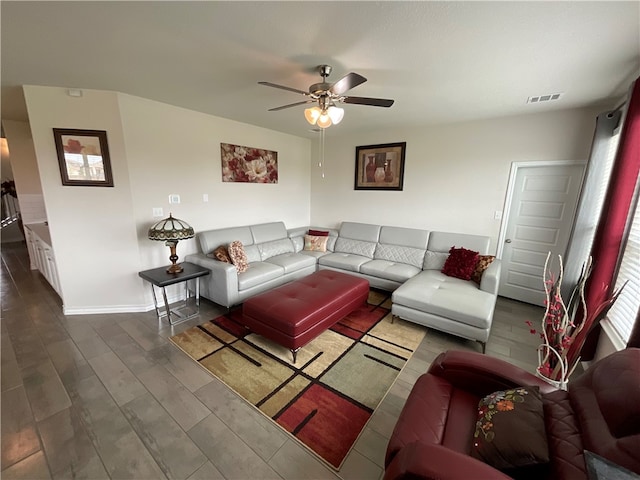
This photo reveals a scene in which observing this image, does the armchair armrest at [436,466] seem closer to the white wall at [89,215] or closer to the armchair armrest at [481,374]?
the armchair armrest at [481,374]

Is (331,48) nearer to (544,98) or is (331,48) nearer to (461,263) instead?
(544,98)

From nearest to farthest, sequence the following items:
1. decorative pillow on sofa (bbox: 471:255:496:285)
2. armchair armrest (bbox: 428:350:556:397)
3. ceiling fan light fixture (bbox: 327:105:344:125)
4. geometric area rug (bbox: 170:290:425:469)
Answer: armchair armrest (bbox: 428:350:556:397) < geometric area rug (bbox: 170:290:425:469) < ceiling fan light fixture (bbox: 327:105:344:125) < decorative pillow on sofa (bbox: 471:255:496:285)

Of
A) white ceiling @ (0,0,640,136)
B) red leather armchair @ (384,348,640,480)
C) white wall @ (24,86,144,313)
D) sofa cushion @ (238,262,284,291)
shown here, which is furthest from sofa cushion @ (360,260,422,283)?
white wall @ (24,86,144,313)

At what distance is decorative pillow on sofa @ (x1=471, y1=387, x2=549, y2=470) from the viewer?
984 mm

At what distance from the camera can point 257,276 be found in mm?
3271

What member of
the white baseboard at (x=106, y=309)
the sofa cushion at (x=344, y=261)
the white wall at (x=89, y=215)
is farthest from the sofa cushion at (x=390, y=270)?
the white wall at (x=89, y=215)

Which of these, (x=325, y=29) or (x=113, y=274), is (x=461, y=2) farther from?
(x=113, y=274)

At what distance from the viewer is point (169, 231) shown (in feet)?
9.30

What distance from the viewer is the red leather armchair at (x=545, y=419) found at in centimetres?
87

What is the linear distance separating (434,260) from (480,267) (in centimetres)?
64

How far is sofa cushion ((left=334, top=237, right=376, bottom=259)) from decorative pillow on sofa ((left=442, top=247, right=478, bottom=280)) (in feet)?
3.92

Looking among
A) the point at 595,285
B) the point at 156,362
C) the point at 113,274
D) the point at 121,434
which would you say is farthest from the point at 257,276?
the point at 595,285

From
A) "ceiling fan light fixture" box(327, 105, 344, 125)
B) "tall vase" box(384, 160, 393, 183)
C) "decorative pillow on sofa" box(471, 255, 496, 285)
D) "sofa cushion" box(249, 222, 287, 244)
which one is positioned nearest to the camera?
"ceiling fan light fixture" box(327, 105, 344, 125)

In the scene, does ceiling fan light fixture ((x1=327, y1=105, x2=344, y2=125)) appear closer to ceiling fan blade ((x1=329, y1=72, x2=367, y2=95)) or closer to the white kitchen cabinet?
ceiling fan blade ((x1=329, y1=72, x2=367, y2=95))
